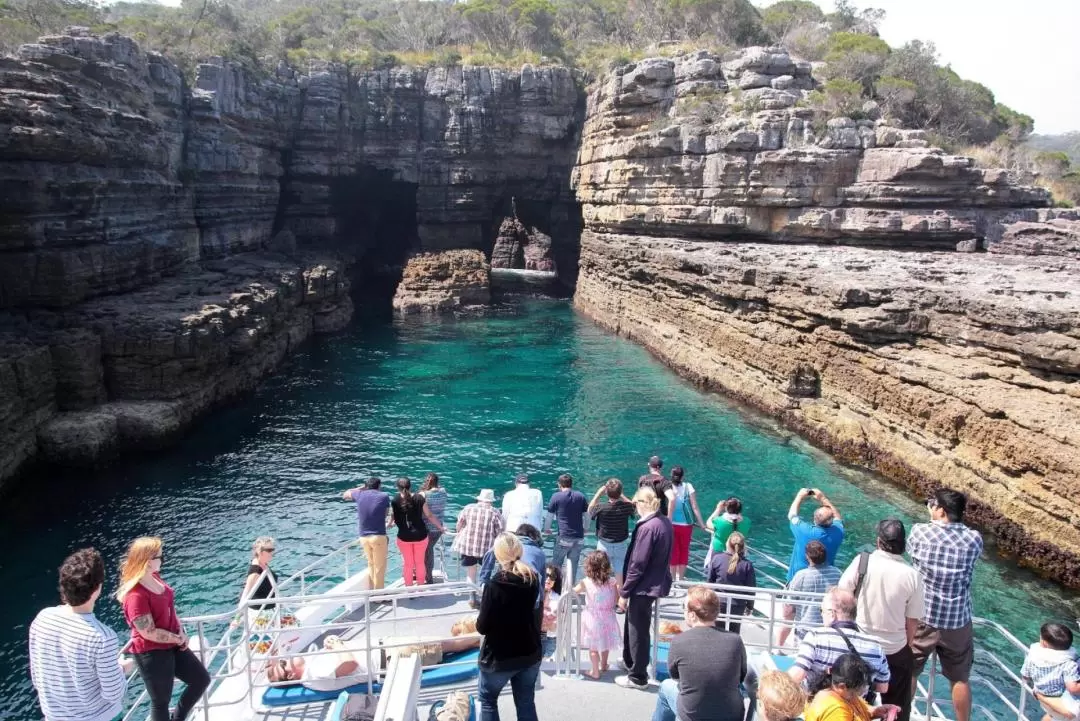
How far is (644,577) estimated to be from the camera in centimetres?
666

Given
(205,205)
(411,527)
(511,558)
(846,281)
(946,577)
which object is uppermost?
(205,205)

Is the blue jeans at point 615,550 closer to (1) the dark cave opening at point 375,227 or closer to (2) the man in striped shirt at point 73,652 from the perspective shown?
(2) the man in striped shirt at point 73,652

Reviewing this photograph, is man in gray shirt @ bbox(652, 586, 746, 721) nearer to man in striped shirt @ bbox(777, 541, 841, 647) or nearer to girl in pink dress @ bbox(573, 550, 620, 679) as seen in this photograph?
girl in pink dress @ bbox(573, 550, 620, 679)

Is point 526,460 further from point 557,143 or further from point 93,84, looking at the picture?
point 557,143

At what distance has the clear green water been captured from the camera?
13.3m

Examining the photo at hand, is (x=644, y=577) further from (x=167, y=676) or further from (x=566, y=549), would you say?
(x=167, y=676)

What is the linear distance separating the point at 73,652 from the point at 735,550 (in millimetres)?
6131

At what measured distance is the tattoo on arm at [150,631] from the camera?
17.9 ft

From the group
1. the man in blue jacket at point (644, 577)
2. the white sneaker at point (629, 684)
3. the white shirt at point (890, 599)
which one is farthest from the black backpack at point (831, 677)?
the white sneaker at point (629, 684)

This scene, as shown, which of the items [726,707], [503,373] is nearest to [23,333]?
[503,373]

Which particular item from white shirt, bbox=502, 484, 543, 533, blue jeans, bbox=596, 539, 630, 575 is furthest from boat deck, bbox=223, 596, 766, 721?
white shirt, bbox=502, 484, 543, 533

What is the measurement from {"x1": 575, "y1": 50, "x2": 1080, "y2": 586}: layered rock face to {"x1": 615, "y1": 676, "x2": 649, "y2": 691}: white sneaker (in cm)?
1042

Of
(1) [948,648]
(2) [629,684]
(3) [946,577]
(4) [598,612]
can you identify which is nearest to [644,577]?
(4) [598,612]

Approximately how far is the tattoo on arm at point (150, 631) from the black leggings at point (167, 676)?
0.53 feet
